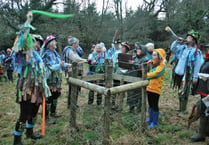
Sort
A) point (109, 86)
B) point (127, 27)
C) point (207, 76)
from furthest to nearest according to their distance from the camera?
point (127, 27)
point (207, 76)
point (109, 86)

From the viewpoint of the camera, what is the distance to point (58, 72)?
416cm

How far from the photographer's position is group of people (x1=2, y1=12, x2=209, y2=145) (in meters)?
3.06

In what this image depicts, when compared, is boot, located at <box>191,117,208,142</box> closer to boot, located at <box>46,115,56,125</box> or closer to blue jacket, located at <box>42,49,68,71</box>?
blue jacket, located at <box>42,49,68,71</box>

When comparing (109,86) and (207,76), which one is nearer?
(109,86)

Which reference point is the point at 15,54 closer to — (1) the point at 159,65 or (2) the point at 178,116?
(1) the point at 159,65

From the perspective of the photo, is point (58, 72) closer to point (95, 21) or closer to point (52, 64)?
point (52, 64)

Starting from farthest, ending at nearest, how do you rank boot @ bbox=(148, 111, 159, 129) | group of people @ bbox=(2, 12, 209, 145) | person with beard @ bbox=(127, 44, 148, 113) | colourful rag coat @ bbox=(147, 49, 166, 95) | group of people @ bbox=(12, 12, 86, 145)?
person with beard @ bbox=(127, 44, 148, 113), boot @ bbox=(148, 111, 159, 129), colourful rag coat @ bbox=(147, 49, 166, 95), group of people @ bbox=(2, 12, 209, 145), group of people @ bbox=(12, 12, 86, 145)

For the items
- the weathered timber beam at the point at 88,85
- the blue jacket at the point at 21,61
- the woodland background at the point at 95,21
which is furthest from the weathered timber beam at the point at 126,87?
the woodland background at the point at 95,21

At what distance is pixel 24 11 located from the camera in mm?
17422

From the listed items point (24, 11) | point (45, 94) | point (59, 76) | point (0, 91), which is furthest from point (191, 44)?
point (24, 11)

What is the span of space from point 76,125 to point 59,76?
3.52 ft

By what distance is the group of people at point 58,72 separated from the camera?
306 cm

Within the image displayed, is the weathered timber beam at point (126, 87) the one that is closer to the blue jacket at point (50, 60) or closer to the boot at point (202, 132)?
the boot at point (202, 132)

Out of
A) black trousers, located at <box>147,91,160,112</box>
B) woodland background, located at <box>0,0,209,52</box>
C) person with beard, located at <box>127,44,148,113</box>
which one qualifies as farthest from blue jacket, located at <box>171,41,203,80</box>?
woodland background, located at <box>0,0,209,52</box>
